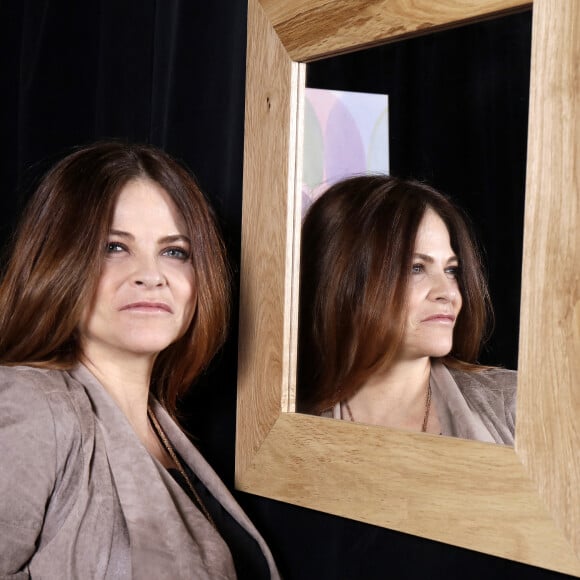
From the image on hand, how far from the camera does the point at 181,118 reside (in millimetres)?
1416

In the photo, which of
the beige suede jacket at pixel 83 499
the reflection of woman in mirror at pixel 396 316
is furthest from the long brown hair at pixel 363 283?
the beige suede jacket at pixel 83 499

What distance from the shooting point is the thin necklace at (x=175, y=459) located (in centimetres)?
118

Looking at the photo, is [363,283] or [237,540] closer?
[363,283]

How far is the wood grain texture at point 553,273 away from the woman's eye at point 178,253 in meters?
0.44

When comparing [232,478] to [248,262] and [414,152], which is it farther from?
[414,152]

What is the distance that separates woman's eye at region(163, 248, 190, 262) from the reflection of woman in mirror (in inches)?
5.7

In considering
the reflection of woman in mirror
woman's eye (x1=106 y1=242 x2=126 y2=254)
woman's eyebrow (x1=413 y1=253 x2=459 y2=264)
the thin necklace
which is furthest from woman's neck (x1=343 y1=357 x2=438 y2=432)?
woman's eye (x1=106 y1=242 x2=126 y2=254)

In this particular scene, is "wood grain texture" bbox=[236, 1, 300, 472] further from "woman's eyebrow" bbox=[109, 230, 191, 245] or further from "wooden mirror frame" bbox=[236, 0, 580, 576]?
"woman's eyebrow" bbox=[109, 230, 191, 245]

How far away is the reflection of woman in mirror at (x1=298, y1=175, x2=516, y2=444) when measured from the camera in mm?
988

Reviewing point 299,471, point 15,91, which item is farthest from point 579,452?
point 15,91

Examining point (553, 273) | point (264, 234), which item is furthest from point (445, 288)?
point (264, 234)

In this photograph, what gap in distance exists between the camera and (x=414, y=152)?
1035mm

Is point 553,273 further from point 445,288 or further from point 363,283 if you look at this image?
point 363,283

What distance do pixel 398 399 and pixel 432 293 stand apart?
0.13 m
